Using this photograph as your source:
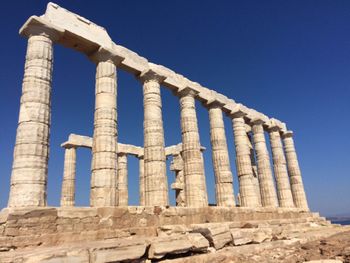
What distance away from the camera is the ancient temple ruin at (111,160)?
1032 cm

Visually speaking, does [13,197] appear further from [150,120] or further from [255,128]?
[255,128]

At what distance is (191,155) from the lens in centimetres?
1808

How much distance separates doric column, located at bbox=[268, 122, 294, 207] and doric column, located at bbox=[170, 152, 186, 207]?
8445 mm

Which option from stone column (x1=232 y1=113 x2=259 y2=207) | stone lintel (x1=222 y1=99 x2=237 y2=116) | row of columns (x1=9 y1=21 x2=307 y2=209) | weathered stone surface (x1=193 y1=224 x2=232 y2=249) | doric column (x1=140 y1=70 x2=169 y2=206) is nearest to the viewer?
weathered stone surface (x1=193 y1=224 x2=232 y2=249)

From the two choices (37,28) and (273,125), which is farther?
(273,125)

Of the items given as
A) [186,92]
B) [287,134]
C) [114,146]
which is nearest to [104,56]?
[114,146]

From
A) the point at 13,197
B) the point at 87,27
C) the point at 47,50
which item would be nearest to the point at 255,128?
the point at 87,27

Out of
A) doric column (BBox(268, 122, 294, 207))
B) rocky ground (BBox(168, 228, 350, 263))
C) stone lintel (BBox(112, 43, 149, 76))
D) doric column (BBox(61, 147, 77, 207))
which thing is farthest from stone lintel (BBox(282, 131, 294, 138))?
rocky ground (BBox(168, 228, 350, 263))

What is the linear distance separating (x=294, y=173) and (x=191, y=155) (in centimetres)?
1414

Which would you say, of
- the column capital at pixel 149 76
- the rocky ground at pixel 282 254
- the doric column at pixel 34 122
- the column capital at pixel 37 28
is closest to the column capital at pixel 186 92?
the column capital at pixel 149 76

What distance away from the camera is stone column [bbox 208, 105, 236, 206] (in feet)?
63.4

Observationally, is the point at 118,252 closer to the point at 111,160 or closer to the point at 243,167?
the point at 111,160

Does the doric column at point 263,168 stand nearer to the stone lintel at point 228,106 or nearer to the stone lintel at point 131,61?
the stone lintel at point 228,106

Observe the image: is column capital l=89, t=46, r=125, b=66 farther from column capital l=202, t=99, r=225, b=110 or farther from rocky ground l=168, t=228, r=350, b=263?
rocky ground l=168, t=228, r=350, b=263
